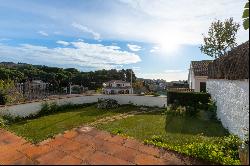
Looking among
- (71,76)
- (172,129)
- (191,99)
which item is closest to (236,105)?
(172,129)

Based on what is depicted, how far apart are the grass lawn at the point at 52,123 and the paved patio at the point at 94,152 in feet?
35.2

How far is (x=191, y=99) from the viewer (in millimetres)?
21578

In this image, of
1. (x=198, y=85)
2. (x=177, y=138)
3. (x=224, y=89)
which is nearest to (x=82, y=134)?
(x=177, y=138)

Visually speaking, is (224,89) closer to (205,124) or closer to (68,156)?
(205,124)

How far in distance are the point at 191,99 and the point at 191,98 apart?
0.08 meters

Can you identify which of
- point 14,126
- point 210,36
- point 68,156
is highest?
point 210,36

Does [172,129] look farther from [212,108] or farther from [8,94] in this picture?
[8,94]

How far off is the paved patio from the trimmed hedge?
61.9ft

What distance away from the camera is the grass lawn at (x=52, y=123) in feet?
48.7

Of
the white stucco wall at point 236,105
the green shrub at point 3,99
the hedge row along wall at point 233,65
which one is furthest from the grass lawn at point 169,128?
the green shrub at point 3,99

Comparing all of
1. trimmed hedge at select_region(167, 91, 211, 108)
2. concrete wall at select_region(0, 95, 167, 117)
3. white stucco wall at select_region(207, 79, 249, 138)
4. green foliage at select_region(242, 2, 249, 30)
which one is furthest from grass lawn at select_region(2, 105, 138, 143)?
green foliage at select_region(242, 2, 249, 30)

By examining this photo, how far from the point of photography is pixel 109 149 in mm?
2820

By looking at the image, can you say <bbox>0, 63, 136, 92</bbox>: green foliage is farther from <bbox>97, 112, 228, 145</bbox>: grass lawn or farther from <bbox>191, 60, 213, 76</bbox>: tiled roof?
<bbox>97, 112, 228, 145</bbox>: grass lawn

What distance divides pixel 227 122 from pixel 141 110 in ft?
32.8
